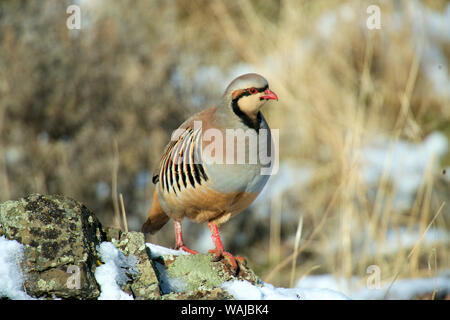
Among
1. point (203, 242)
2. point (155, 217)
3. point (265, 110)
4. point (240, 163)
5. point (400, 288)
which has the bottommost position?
point (203, 242)

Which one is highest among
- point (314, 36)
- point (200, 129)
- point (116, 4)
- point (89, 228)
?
point (116, 4)

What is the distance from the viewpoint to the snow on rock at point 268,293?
2.26 metres

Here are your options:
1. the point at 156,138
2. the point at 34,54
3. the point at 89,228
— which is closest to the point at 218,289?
the point at 89,228

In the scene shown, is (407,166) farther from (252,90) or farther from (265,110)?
(252,90)

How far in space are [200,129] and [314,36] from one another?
18.2 ft

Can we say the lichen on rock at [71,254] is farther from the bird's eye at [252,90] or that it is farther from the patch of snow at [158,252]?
the bird's eye at [252,90]

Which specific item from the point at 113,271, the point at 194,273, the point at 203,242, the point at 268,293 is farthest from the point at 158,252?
the point at 203,242

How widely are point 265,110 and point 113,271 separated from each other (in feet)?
19.5

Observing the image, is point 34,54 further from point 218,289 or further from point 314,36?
point 218,289

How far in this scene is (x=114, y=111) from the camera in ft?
22.9

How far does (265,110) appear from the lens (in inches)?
310

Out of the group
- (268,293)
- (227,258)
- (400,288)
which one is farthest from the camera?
(400,288)

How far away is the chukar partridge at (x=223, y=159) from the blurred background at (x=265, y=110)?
2980mm
